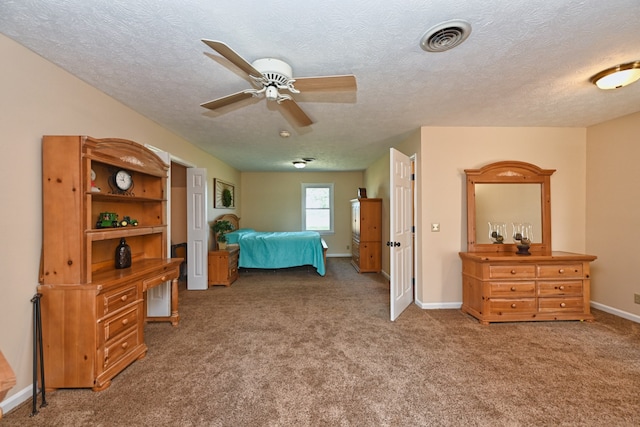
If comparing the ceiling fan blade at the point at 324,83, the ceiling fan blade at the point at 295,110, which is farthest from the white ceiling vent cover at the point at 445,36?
the ceiling fan blade at the point at 295,110

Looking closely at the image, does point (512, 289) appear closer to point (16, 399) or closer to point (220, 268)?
point (220, 268)

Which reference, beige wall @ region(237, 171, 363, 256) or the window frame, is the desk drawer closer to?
beige wall @ region(237, 171, 363, 256)

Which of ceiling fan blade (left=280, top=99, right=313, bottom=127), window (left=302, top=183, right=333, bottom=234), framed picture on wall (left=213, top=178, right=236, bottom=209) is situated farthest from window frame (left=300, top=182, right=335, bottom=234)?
ceiling fan blade (left=280, top=99, right=313, bottom=127)

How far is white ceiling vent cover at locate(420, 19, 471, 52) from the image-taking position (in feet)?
5.28

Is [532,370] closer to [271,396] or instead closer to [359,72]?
[271,396]

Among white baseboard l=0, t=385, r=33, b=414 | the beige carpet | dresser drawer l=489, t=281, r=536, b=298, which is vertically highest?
dresser drawer l=489, t=281, r=536, b=298

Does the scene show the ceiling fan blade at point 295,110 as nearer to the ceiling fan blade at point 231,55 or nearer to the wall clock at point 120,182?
the ceiling fan blade at point 231,55

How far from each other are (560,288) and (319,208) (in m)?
5.74

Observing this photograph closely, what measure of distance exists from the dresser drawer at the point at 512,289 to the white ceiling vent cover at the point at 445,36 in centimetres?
264

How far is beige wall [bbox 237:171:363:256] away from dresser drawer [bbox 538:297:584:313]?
5219mm

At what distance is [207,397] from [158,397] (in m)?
0.36

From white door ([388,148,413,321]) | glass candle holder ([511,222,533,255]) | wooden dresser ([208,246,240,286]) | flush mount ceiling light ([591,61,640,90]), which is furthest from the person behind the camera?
wooden dresser ([208,246,240,286])

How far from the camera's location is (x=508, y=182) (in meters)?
Result: 3.54

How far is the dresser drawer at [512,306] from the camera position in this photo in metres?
3.13
